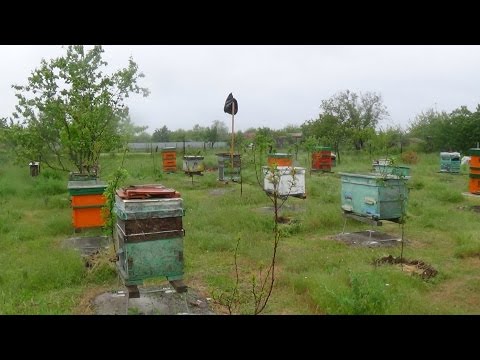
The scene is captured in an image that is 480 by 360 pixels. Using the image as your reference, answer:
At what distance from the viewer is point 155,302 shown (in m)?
4.74

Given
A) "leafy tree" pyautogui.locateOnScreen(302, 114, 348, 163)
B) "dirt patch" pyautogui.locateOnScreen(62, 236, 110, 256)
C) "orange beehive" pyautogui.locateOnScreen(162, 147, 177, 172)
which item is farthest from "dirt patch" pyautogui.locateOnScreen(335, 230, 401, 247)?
"leafy tree" pyautogui.locateOnScreen(302, 114, 348, 163)

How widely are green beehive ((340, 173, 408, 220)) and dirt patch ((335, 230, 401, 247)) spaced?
0.35 metres

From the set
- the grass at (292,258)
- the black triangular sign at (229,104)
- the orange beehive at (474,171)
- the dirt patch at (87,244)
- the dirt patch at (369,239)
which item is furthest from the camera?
the black triangular sign at (229,104)

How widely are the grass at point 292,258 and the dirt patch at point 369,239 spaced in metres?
0.25

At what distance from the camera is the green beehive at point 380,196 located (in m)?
7.62

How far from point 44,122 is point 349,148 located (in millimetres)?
26014

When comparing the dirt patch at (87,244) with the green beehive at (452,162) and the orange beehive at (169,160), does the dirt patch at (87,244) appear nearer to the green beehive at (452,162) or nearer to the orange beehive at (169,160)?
the orange beehive at (169,160)

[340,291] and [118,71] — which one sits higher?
[118,71]

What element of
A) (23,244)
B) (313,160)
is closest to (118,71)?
(23,244)

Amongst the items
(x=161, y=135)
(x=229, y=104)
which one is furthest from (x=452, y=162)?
(x=161, y=135)

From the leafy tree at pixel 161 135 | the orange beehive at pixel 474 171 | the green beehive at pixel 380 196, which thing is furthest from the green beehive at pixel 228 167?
the leafy tree at pixel 161 135

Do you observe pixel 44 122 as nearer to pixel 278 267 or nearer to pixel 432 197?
pixel 278 267
